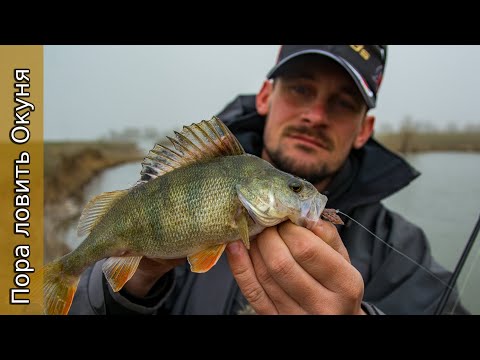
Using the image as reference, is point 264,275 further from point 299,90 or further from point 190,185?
point 299,90

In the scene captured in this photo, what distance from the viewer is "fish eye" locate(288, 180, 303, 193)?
1.37 metres

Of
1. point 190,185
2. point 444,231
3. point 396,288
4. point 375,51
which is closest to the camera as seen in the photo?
point 190,185

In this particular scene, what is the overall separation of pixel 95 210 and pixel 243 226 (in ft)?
1.90

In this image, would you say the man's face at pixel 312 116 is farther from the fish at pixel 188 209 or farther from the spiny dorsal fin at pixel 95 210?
the spiny dorsal fin at pixel 95 210

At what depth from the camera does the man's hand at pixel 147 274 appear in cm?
170

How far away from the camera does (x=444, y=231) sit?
3.38m

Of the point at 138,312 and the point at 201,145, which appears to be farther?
the point at 138,312

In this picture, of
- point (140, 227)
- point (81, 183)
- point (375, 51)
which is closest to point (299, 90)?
point (375, 51)

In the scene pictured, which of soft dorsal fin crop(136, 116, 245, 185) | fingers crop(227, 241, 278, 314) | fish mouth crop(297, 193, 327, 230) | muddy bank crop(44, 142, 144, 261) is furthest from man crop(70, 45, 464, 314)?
muddy bank crop(44, 142, 144, 261)

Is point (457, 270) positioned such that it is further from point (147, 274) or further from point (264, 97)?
point (264, 97)

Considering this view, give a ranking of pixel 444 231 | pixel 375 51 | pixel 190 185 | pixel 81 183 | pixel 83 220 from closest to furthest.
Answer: pixel 190 185
pixel 83 220
pixel 375 51
pixel 444 231
pixel 81 183

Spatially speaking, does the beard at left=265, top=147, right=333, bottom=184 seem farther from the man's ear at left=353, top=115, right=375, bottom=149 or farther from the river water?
the river water

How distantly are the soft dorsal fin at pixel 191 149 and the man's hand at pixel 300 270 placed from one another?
12.9 inches

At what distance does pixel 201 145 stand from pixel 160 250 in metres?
0.39
